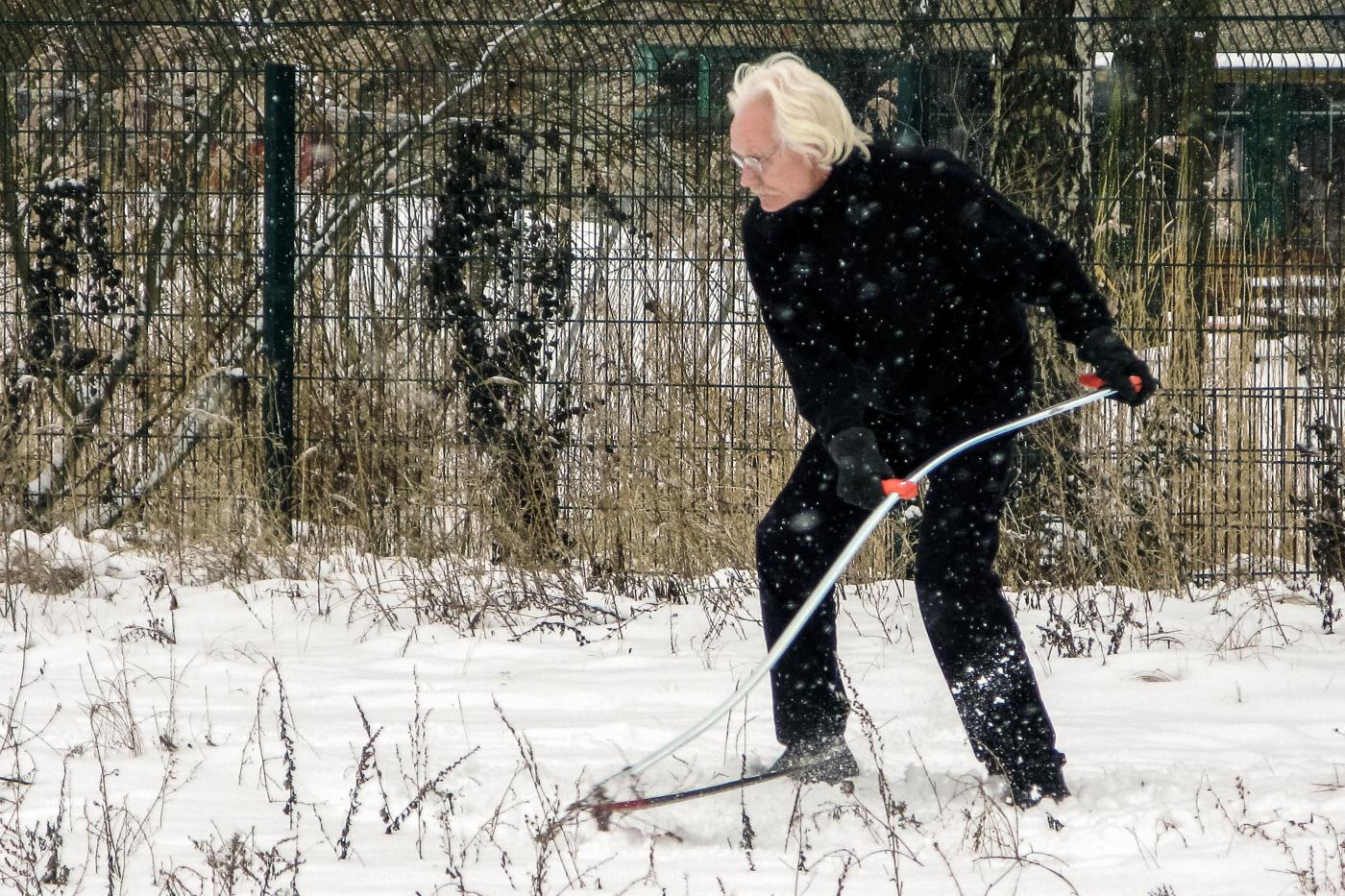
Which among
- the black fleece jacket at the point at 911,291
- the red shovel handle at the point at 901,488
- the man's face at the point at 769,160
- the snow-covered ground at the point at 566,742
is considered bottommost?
the snow-covered ground at the point at 566,742

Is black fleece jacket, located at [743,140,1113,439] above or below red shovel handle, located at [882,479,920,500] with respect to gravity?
above

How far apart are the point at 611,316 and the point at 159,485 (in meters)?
2.28

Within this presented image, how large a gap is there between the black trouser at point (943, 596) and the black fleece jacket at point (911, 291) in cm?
14

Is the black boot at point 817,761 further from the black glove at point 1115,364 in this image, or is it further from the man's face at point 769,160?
the man's face at point 769,160

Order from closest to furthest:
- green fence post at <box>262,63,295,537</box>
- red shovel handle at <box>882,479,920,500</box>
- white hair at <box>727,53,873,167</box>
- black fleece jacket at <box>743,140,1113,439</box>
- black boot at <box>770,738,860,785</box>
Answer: red shovel handle at <box>882,479,920,500</box>
white hair at <box>727,53,873,167</box>
black fleece jacket at <box>743,140,1113,439</box>
black boot at <box>770,738,860,785</box>
green fence post at <box>262,63,295,537</box>

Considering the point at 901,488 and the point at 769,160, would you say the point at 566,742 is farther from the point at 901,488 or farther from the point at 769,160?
the point at 769,160

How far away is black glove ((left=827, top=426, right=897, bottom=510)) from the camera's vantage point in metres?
3.18

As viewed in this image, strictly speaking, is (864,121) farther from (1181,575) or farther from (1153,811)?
(1153,811)

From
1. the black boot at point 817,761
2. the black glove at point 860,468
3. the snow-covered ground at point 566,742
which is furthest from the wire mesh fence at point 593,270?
the black glove at point 860,468

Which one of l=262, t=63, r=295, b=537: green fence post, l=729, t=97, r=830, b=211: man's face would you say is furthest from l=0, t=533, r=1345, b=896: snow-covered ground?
l=729, t=97, r=830, b=211: man's face

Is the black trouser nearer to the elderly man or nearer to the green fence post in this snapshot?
the elderly man

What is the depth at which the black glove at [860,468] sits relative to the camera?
10.4ft

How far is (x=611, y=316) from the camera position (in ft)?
20.4

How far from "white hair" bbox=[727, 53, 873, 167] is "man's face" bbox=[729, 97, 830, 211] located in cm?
2
